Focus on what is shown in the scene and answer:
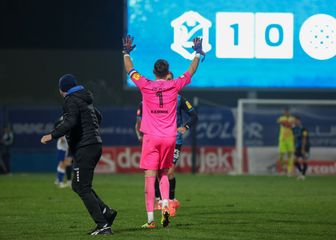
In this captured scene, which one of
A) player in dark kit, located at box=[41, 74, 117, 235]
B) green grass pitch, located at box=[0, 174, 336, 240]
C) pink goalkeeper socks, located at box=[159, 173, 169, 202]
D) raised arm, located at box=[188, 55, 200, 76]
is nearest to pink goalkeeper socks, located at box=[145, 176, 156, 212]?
pink goalkeeper socks, located at box=[159, 173, 169, 202]

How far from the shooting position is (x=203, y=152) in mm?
30094

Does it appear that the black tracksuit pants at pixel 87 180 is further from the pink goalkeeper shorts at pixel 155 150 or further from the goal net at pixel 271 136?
the goal net at pixel 271 136

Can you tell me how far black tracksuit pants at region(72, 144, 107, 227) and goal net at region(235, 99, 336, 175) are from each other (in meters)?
17.9

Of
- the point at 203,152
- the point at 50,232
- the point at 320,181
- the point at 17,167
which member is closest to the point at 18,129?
the point at 17,167

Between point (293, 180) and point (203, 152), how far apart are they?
5276 millimetres

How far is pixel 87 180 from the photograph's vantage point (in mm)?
10930

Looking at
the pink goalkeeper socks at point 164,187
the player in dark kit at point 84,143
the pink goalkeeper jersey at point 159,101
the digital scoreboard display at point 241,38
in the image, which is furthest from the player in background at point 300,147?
the player in dark kit at point 84,143

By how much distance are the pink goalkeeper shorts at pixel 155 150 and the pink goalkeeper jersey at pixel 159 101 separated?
2.6 inches

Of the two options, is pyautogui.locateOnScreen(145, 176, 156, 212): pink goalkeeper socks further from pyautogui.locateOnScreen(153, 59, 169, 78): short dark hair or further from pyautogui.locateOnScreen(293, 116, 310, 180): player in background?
pyautogui.locateOnScreen(293, 116, 310, 180): player in background

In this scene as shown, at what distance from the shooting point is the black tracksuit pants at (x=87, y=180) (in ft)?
35.7

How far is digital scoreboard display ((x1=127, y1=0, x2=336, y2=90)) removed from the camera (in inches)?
1049

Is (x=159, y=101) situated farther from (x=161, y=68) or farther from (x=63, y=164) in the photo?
(x=63, y=164)

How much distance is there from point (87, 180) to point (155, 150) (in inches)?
40.0

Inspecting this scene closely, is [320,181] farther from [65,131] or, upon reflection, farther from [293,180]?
[65,131]
